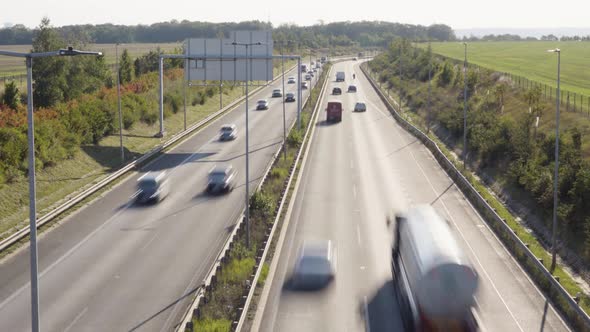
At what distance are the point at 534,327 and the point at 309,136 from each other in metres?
48.6

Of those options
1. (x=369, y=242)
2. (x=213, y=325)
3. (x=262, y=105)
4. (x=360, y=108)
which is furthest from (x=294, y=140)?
(x=213, y=325)

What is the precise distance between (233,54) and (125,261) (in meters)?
35.0

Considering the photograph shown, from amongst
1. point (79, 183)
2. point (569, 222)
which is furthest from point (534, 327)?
point (79, 183)

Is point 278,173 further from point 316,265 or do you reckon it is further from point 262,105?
point 262,105

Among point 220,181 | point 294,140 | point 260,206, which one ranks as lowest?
point 260,206

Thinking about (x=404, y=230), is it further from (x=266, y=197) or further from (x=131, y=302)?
(x=266, y=197)

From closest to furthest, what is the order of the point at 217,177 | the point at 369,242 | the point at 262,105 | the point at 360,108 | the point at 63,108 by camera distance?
the point at 369,242
the point at 217,177
the point at 63,108
the point at 360,108
the point at 262,105

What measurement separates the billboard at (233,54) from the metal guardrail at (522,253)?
59.1 ft

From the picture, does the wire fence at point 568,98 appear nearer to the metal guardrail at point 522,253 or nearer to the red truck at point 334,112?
the metal guardrail at point 522,253

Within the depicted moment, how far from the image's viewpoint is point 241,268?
29797 millimetres

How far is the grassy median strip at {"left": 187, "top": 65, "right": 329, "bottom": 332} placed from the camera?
81.2ft

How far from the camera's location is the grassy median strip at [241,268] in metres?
24.7

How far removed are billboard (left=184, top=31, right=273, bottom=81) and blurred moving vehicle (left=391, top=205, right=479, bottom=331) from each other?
41.7 m

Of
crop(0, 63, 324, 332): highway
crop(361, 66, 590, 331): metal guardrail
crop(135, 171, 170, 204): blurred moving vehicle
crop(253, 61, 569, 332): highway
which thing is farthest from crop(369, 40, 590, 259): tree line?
crop(135, 171, 170, 204): blurred moving vehicle
